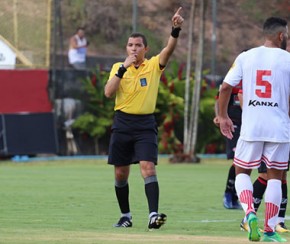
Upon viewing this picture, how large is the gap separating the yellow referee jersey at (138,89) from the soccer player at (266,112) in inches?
59.2

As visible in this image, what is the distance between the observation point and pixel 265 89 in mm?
10133

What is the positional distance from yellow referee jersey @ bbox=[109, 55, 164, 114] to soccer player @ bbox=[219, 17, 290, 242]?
59.2 inches

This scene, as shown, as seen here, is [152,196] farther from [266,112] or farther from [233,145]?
[233,145]

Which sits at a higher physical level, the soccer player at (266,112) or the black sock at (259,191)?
the soccer player at (266,112)

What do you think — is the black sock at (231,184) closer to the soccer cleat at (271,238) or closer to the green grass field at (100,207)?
the green grass field at (100,207)

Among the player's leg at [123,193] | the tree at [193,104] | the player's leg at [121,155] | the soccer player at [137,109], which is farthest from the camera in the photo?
the tree at [193,104]

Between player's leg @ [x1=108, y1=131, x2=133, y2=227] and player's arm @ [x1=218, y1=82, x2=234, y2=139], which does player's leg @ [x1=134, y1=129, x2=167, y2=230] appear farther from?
player's arm @ [x1=218, y1=82, x2=234, y2=139]

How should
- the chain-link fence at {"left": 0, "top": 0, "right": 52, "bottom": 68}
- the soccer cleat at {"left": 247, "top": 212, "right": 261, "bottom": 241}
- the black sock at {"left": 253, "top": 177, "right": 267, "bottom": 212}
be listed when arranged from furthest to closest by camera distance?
the chain-link fence at {"left": 0, "top": 0, "right": 52, "bottom": 68}
the black sock at {"left": 253, "top": 177, "right": 267, "bottom": 212}
the soccer cleat at {"left": 247, "top": 212, "right": 261, "bottom": 241}

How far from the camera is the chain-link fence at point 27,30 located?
2923 cm

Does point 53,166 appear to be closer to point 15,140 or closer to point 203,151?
point 15,140

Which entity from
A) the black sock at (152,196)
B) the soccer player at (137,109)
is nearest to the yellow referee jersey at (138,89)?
the soccer player at (137,109)

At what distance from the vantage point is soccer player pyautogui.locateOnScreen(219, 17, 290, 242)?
10141 millimetres

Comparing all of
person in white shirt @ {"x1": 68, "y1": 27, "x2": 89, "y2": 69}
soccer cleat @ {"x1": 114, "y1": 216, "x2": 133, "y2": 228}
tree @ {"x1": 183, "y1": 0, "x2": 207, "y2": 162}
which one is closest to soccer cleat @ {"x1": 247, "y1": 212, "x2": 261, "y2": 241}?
soccer cleat @ {"x1": 114, "y1": 216, "x2": 133, "y2": 228}

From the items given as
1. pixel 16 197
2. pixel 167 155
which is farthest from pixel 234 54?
pixel 16 197
